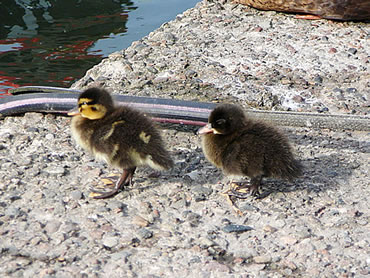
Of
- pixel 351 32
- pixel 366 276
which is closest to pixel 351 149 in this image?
pixel 366 276

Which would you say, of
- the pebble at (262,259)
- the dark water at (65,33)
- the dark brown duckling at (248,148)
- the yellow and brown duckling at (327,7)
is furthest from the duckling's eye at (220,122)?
the dark water at (65,33)

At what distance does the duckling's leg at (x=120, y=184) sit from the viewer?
3.45m

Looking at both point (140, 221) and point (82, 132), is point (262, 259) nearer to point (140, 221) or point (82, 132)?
point (140, 221)

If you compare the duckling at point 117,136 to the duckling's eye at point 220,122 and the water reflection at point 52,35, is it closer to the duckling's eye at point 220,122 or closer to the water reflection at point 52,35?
the duckling's eye at point 220,122

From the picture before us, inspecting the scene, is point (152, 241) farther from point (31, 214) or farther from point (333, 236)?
point (333, 236)

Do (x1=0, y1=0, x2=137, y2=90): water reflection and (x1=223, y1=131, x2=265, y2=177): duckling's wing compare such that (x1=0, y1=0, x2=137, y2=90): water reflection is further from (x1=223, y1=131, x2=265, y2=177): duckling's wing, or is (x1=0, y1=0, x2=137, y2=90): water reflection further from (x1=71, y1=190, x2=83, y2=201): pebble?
(x1=223, y1=131, x2=265, y2=177): duckling's wing

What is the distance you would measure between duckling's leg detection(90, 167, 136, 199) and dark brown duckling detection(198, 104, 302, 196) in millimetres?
488

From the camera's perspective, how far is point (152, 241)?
10.2ft

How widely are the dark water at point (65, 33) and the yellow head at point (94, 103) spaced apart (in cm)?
291

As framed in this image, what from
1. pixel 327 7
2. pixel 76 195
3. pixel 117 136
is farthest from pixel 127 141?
pixel 327 7

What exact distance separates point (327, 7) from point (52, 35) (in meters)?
3.43

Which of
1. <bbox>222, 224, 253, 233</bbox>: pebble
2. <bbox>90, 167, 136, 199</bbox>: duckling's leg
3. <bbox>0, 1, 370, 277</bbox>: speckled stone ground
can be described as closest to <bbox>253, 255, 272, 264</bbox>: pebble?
<bbox>0, 1, 370, 277</bbox>: speckled stone ground

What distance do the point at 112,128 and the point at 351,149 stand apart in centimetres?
164

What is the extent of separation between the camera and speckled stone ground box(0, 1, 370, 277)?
2949mm
